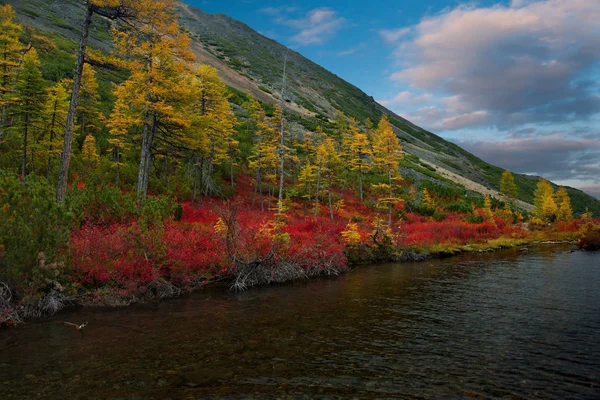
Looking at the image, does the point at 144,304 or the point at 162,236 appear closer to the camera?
the point at 144,304

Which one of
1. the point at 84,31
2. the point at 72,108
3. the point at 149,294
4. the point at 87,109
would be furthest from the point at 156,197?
the point at 87,109

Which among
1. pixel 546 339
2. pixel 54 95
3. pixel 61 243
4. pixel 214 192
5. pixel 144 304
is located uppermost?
pixel 54 95

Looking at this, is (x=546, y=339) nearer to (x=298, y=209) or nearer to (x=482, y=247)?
(x=482, y=247)

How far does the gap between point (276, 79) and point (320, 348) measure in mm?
116769

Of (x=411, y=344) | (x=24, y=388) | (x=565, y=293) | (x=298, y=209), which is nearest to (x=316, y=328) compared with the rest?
(x=411, y=344)

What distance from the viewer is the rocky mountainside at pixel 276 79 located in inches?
2950

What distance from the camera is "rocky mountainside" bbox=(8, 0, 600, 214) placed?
7494 centimetres

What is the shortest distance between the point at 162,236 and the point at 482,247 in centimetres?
2885

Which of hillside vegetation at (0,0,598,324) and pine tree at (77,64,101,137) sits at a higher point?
pine tree at (77,64,101,137)

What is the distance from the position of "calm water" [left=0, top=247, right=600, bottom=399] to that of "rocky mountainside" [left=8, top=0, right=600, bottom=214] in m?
45.5

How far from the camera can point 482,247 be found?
3241 cm

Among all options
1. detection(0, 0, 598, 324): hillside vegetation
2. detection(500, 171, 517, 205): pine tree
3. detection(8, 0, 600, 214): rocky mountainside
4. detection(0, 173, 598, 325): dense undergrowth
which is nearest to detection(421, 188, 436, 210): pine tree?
detection(0, 0, 598, 324): hillside vegetation

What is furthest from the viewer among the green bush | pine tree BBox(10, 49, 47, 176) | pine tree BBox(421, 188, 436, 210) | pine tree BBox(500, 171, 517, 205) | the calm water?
pine tree BBox(500, 171, 517, 205)

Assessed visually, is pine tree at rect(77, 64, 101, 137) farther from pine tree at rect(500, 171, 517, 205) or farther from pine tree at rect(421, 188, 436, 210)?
pine tree at rect(500, 171, 517, 205)
